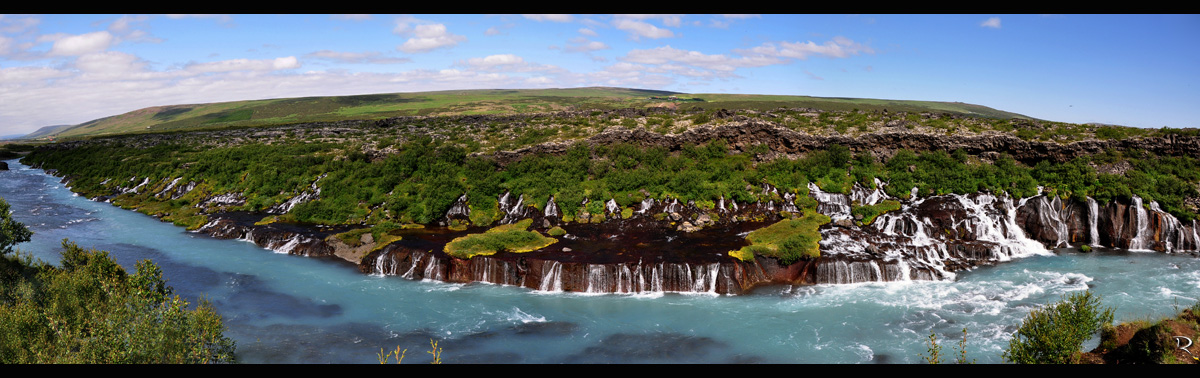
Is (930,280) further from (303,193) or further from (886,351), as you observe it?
(303,193)

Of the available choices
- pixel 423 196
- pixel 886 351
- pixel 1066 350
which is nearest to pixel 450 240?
pixel 423 196

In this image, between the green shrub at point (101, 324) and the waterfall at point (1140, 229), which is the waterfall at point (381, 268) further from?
the waterfall at point (1140, 229)

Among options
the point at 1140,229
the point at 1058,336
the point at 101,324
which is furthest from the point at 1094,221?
the point at 101,324

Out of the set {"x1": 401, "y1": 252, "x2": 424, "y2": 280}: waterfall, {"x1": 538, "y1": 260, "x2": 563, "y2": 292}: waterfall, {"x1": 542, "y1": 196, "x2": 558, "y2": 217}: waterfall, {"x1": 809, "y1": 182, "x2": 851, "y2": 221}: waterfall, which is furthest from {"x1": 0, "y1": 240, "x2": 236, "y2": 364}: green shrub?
{"x1": 809, "y1": 182, "x2": 851, "y2": 221}: waterfall

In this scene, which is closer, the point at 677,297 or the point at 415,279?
the point at 677,297

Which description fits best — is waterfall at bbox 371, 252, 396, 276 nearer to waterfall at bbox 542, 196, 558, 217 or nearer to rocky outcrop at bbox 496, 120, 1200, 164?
waterfall at bbox 542, 196, 558, 217

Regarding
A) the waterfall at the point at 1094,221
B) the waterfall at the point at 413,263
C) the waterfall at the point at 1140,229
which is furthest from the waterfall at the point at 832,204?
the waterfall at the point at 413,263
